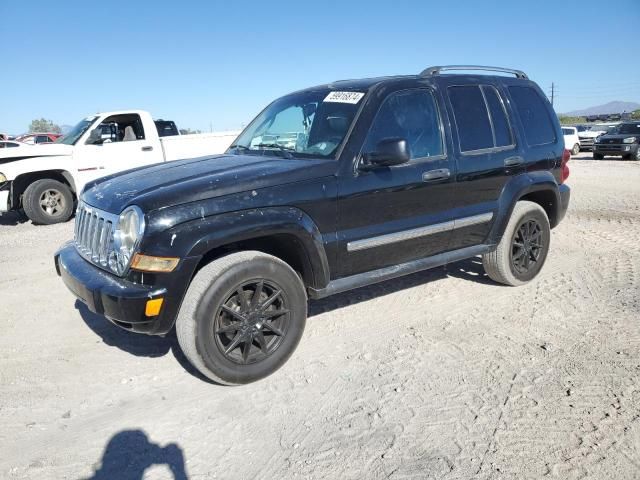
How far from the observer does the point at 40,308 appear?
15.8ft

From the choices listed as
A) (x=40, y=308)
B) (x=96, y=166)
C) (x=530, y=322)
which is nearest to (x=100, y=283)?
(x=40, y=308)

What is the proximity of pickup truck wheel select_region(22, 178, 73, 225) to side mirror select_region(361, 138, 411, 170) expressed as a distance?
7228 millimetres

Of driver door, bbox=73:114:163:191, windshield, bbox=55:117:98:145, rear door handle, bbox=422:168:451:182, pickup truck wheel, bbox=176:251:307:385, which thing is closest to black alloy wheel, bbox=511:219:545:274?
rear door handle, bbox=422:168:451:182

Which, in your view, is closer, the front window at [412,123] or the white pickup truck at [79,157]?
the front window at [412,123]

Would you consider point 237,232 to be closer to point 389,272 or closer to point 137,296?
point 137,296

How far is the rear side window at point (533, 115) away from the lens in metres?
4.91

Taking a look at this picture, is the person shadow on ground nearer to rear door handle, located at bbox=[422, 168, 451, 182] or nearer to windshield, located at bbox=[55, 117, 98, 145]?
rear door handle, located at bbox=[422, 168, 451, 182]

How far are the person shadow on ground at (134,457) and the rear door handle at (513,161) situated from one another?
141 inches

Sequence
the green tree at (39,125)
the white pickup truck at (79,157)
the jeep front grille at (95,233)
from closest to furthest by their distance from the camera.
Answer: the jeep front grille at (95,233)
the white pickup truck at (79,157)
the green tree at (39,125)

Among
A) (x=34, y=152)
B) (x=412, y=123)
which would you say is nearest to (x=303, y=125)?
(x=412, y=123)

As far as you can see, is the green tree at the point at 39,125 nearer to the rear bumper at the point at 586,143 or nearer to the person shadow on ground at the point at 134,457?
the rear bumper at the point at 586,143

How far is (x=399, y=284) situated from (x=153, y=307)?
9.66ft

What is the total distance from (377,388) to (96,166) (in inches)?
303

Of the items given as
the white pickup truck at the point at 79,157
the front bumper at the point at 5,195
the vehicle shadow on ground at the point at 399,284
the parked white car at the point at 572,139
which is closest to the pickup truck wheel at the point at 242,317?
the vehicle shadow on ground at the point at 399,284
